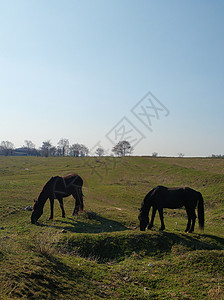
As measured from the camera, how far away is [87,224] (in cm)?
1236

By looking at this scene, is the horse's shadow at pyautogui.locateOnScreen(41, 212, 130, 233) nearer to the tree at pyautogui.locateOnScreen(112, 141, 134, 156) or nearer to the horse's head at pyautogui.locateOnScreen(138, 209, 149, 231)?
the horse's head at pyautogui.locateOnScreen(138, 209, 149, 231)

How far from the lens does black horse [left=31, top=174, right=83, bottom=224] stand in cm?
1247

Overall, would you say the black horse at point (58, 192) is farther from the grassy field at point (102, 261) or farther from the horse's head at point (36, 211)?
the grassy field at point (102, 261)

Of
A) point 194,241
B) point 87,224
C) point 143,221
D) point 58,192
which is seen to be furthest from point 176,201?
point 58,192

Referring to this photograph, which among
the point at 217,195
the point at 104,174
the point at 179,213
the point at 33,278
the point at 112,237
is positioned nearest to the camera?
the point at 33,278

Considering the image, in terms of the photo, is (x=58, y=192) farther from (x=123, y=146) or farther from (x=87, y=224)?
(x=123, y=146)

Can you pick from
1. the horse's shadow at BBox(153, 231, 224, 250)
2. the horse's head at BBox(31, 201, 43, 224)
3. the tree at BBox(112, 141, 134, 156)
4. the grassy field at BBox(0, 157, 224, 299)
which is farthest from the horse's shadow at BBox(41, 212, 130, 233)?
the tree at BBox(112, 141, 134, 156)

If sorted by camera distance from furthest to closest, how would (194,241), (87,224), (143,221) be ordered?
(87,224) → (143,221) → (194,241)

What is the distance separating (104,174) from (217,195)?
23.1m

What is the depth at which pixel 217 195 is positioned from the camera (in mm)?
23000

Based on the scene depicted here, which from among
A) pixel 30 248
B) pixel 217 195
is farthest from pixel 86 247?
pixel 217 195

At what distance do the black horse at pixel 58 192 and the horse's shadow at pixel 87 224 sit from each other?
0.78 m

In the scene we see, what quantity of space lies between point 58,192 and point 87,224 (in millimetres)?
2722

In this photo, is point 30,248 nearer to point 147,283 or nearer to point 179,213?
point 147,283
